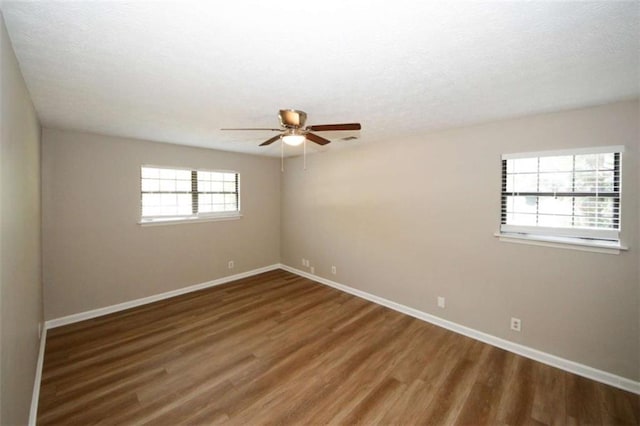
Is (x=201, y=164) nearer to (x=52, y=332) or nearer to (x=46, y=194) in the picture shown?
(x=46, y=194)

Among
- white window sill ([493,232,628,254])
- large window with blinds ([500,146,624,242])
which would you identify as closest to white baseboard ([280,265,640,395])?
white window sill ([493,232,628,254])

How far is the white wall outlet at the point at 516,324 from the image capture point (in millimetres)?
2680

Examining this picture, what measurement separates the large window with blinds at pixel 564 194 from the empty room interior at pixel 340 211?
17 mm

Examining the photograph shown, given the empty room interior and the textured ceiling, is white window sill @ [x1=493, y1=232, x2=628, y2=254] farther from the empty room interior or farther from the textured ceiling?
the textured ceiling

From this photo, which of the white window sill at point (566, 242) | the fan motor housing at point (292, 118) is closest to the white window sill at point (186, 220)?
the fan motor housing at point (292, 118)

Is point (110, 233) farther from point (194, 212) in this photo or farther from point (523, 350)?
point (523, 350)

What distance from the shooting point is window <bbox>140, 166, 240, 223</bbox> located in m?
3.87

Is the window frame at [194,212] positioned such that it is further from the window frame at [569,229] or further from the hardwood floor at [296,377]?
the window frame at [569,229]

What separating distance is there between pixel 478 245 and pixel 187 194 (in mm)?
4273

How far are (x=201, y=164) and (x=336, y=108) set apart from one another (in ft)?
9.56

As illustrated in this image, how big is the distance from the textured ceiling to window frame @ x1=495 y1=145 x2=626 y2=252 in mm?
426

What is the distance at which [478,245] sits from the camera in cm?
293

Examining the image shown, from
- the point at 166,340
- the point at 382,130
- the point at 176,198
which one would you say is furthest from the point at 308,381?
the point at 176,198

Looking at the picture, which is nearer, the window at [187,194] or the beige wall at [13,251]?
the beige wall at [13,251]
